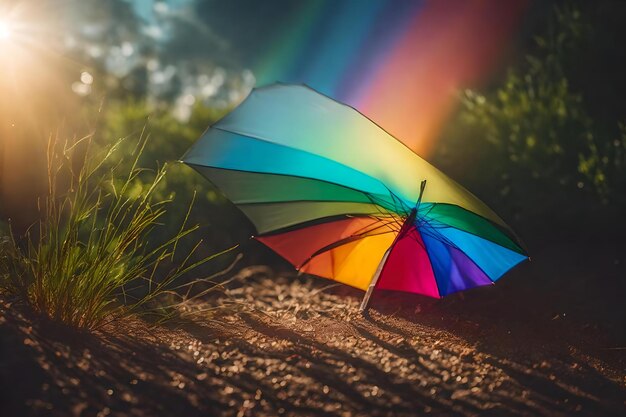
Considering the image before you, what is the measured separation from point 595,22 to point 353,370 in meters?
5.87

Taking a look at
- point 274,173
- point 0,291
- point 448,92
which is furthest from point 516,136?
point 0,291

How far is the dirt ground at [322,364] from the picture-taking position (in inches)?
112

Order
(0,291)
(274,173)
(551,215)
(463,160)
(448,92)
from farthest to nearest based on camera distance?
(448,92) → (463,160) → (551,215) → (274,173) → (0,291)

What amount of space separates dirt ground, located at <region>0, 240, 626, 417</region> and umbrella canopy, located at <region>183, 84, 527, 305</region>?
1.51ft

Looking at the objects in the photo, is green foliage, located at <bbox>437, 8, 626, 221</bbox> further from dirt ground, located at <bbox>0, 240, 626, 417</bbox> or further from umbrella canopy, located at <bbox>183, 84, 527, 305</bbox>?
umbrella canopy, located at <bbox>183, 84, 527, 305</bbox>

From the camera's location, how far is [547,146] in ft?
23.5

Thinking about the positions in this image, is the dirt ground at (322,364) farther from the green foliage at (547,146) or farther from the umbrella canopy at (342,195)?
the green foliage at (547,146)

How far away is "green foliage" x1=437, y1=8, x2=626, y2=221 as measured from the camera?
21.5 feet

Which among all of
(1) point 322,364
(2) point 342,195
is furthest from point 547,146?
(1) point 322,364

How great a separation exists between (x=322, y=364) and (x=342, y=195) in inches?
44.9

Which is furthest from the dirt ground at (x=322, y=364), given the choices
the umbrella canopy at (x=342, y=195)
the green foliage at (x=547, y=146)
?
the green foliage at (x=547, y=146)

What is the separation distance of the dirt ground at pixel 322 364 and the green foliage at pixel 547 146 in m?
1.98

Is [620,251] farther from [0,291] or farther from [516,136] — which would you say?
[0,291]

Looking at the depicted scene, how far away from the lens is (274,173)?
390 centimetres
